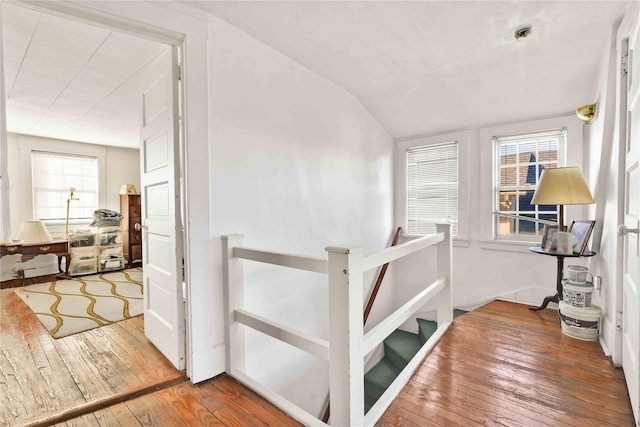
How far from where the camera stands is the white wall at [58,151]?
4.59 meters

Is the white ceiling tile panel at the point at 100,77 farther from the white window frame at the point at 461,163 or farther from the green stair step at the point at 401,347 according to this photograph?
the green stair step at the point at 401,347

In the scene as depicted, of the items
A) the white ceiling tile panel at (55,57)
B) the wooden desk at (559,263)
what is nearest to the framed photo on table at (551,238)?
the wooden desk at (559,263)

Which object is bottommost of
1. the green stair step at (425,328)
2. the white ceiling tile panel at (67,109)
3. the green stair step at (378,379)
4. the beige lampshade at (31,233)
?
the green stair step at (378,379)

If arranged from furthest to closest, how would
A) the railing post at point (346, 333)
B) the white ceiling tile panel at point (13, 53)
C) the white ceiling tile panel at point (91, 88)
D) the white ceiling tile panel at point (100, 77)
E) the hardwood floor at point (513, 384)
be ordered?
the white ceiling tile panel at point (91, 88), the white ceiling tile panel at point (100, 77), the white ceiling tile panel at point (13, 53), the hardwood floor at point (513, 384), the railing post at point (346, 333)

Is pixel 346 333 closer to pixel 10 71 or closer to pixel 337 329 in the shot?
pixel 337 329

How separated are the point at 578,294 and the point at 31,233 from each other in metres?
6.15

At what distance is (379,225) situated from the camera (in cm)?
369

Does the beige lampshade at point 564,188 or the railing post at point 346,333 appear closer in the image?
the railing post at point 346,333

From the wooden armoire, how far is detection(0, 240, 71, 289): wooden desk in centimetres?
94

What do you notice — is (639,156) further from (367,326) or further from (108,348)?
(108,348)

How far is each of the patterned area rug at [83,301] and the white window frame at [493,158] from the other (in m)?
3.70

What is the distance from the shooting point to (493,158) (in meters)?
3.32

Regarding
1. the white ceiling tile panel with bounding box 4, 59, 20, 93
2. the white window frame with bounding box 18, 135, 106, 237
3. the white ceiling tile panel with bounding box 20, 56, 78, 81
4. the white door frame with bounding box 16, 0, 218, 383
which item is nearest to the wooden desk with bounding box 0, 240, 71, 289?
the white window frame with bounding box 18, 135, 106, 237

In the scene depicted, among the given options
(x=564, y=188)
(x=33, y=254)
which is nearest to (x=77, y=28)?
(x=564, y=188)
